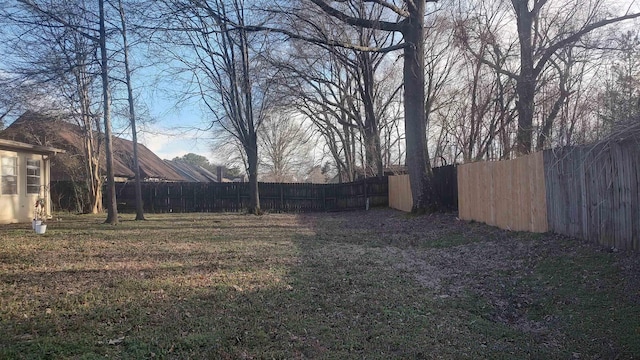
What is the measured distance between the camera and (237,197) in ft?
78.3

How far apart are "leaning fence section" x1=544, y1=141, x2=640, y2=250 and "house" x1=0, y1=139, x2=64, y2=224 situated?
1440 cm

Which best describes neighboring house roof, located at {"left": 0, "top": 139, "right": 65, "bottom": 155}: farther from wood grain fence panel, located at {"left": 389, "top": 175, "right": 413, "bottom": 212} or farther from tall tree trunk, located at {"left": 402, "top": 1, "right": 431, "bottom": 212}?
wood grain fence panel, located at {"left": 389, "top": 175, "right": 413, "bottom": 212}

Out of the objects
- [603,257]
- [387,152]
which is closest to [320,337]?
[603,257]

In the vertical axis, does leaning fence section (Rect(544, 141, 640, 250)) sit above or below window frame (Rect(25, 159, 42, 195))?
below

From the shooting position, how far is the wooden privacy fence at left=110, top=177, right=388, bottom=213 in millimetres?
23234

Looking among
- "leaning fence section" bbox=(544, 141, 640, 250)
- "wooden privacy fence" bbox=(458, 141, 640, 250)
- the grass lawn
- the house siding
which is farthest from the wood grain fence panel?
the house siding

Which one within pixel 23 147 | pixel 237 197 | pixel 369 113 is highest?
pixel 369 113

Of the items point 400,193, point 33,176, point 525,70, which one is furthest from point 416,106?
point 33,176

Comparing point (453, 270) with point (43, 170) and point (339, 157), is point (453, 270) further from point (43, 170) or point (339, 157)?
point (339, 157)

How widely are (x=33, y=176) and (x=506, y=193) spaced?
15147 millimetres

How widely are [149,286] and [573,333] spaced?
15.1 ft

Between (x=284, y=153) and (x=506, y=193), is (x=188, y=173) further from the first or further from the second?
(x=506, y=193)

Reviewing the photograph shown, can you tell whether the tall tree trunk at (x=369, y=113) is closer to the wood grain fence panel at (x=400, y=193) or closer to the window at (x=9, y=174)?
the wood grain fence panel at (x=400, y=193)

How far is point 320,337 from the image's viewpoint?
3.85 m
